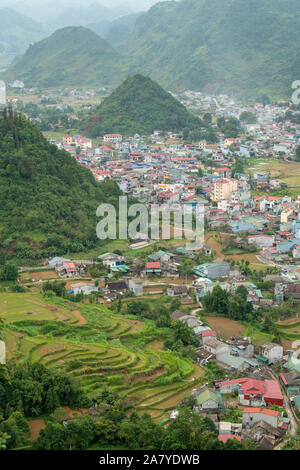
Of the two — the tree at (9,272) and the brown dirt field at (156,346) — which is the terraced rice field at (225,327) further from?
the tree at (9,272)

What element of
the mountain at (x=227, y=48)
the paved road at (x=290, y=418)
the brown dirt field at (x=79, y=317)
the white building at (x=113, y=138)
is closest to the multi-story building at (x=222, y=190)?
the brown dirt field at (x=79, y=317)

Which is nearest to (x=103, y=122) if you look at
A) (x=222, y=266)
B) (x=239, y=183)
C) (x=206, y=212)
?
(x=239, y=183)

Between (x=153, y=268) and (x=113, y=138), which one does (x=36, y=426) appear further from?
(x=113, y=138)

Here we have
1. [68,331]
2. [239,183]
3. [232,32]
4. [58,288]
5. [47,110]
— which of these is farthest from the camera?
[232,32]

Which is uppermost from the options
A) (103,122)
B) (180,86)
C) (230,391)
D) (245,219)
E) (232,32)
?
(232,32)

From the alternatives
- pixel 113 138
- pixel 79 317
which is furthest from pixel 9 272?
pixel 113 138

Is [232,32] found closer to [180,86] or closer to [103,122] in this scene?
[180,86]

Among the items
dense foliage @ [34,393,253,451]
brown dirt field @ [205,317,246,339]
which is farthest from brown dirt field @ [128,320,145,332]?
dense foliage @ [34,393,253,451]

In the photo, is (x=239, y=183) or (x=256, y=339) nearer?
(x=256, y=339)
